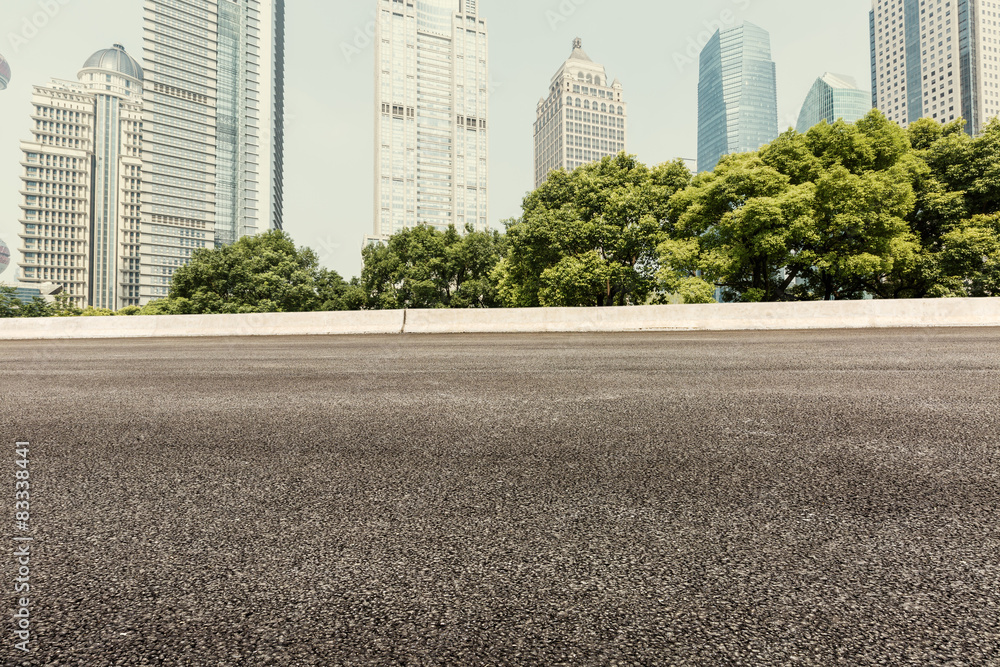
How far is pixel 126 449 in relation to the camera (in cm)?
344

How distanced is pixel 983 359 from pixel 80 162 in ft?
731

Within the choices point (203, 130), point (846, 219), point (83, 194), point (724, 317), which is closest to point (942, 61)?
point (846, 219)

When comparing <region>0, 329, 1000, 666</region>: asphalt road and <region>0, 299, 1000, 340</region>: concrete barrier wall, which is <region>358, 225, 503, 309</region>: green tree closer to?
<region>0, 299, 1000, 340</region>: concrete barrier wall

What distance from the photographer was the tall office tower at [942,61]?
15975 cm

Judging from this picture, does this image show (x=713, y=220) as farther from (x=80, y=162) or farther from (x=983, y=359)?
(x=80, y=162)

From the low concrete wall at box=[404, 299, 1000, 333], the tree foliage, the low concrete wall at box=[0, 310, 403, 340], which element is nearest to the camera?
the low concrete wall at box=[404, 299, 1000, 333]

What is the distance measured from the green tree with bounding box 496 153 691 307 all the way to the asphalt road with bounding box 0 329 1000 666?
2889 cm

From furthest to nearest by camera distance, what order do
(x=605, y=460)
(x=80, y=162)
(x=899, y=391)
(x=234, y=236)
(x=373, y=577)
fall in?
(x=234, y=236), (x=80, y=162), (x=899, y=391), (x=605, y=460), (x=373, y=577)

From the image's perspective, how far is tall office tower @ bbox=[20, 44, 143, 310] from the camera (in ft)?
522

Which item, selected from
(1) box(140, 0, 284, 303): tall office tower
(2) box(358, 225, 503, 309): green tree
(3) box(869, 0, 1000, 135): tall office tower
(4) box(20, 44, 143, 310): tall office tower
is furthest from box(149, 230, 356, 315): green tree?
(3) box(869, 0, 1000, 135): tall office tower

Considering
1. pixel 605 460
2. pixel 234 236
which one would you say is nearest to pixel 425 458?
pixel 605 460

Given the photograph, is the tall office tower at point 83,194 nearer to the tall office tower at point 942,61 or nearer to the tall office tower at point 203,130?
the tall office tower at point 203,130

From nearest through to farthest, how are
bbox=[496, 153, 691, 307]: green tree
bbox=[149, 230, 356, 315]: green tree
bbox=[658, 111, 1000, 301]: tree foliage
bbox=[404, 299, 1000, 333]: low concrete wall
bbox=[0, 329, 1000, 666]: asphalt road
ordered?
bbox=[0, 329, 1000, 666]: asphalt road
bbox=[404, 299, 1000, 333]: low concrete wall
bbox=[658, 111, 1000, 301]: tree foliage
bbox=[496, 153, 691, 307]: green tree
bbox=[149, 230, 356, 315]: green tree

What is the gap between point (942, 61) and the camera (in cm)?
17012
